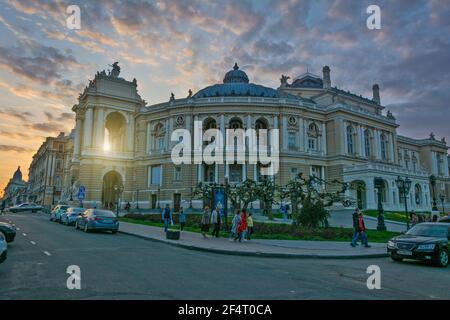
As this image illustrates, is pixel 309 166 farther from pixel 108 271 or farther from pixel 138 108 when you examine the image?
pixel 108 271

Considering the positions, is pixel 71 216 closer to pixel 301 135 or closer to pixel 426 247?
pixel 426 247

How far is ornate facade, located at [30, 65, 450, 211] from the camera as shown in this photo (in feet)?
181

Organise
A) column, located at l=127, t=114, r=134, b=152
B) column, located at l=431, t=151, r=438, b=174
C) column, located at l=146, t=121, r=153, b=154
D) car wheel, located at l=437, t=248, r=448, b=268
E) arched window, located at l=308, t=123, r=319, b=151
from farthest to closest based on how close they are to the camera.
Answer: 1. column, located at l=431, t=151, r=438, b=174
2. column, located at l=127, t=114, r=134, b=152
3. column, located at l=146, t=121, r=153, b=154
4. arched window, located at l=308, t=123, r=319, b=151
5. car wheel, located at l=437, t=248, r=448, b=268

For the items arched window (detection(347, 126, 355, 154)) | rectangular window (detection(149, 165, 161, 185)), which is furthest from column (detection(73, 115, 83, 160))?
arched window (detection(347, 126, 355, 154))

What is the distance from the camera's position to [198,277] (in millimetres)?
9242

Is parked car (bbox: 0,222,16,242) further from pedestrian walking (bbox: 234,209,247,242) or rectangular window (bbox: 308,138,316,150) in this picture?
rectangular window (bbox: 308,138,316,150)

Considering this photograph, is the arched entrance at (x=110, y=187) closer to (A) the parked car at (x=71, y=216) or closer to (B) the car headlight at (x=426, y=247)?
(A) the parked car at (x=71, y=216)

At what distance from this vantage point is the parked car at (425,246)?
13.1m

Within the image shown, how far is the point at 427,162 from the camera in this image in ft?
283

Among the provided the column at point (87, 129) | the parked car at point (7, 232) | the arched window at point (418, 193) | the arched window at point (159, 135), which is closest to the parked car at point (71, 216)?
the parked car at point (7, 232)

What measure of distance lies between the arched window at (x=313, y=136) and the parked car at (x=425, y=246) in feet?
150

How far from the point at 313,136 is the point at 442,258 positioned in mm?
48202
